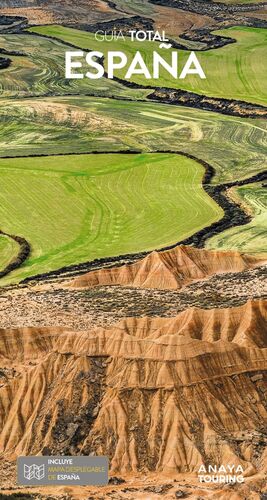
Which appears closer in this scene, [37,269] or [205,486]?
[205,486]

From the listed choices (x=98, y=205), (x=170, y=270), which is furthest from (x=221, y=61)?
(x=170, y=270)

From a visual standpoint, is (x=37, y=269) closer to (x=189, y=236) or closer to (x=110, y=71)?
(x=189, y=236)

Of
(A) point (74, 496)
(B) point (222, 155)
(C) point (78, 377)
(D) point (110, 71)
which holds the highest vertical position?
(D) point (110, 71)

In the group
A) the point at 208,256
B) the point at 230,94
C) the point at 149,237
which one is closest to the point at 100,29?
the point at 230,94

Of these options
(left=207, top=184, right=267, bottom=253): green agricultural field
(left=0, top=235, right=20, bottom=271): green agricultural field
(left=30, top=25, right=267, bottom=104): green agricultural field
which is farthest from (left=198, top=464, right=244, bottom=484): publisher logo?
(left=30, top=25, right=267, bottom=104): green agricultural field

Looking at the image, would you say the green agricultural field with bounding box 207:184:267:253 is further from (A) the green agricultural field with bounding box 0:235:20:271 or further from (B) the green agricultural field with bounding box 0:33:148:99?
(B) the green agricultural field with bounding box 0:33:148:99

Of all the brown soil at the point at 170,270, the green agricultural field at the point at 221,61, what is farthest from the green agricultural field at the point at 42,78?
the brown soil at the point at 170,270
